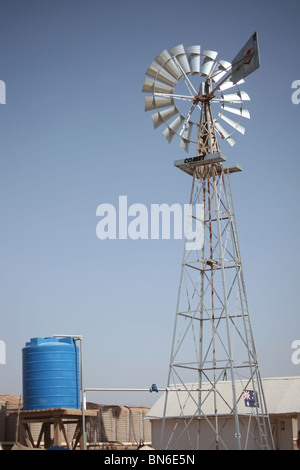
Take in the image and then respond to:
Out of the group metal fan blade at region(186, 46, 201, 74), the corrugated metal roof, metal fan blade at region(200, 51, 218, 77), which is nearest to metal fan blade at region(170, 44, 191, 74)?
metal fan blade at region(186, 46, 201, 74)

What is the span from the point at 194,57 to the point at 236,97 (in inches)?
95.6

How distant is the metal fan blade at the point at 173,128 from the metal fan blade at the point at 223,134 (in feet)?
5.32

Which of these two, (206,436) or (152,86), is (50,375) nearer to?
(206,436)

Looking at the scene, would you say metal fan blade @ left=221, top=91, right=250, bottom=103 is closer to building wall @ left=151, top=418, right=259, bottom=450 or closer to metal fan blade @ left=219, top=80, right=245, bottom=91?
metal fan blade @ left=219, top=80, right=245, bottom=91

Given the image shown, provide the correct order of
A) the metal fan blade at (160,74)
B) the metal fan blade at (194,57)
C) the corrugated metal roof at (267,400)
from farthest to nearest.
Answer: the corrugated metal roof at (267,400), the metal fan blade at (160,74), the metal fan blade at (194,57)

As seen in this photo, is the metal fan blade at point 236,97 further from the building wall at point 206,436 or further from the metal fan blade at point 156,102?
the building wall at point 206,436

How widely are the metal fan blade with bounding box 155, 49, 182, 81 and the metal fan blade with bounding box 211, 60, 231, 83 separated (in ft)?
4.68

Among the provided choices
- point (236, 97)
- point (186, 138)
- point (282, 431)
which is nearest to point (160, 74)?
point (186, 138)

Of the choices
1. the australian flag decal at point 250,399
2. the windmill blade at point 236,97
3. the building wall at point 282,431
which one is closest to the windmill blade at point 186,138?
the windmill blade at point 236,97

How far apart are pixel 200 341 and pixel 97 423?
7.17 m

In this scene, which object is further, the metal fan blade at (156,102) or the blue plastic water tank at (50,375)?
the metal fan blade at (156,102)

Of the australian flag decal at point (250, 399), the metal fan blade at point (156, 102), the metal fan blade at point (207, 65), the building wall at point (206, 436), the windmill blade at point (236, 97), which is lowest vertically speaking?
the building wall at point (206, 436)

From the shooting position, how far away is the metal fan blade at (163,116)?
26.9 metres
